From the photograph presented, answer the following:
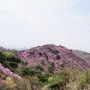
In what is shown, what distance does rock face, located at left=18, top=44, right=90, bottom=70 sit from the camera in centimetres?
5192

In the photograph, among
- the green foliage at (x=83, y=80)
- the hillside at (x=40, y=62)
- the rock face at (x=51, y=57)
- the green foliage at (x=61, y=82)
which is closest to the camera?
the green foliage at (x=83, y=80)

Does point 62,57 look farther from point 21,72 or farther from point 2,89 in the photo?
point 2,89

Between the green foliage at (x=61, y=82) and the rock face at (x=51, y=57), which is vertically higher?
the rock face at (x=51, y=57)

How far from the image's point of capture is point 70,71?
25.2 metres

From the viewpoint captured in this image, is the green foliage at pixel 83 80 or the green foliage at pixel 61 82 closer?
the green foliage at pixel 83 80

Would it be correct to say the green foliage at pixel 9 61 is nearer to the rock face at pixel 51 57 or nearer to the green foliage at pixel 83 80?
the rock face at pixel 51 57

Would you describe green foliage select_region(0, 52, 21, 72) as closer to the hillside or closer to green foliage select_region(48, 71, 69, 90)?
the hillside

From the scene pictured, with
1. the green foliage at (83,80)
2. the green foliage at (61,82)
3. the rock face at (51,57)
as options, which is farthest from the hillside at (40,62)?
the green foliage at (83,80)

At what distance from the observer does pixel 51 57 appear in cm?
5562

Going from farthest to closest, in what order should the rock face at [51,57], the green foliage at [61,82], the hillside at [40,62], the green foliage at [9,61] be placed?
the rock face at [51,57], the green foliage at [9,61], the hillside at [40,62], the green foliage at [61,82]

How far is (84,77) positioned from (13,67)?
19.2 meters

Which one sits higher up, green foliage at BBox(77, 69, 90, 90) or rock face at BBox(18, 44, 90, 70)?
rock face at BBox(18, 44, 90, 70)

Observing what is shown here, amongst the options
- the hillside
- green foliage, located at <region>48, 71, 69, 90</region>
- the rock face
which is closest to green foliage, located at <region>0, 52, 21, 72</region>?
the hillside

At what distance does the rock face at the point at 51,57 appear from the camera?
170ft
